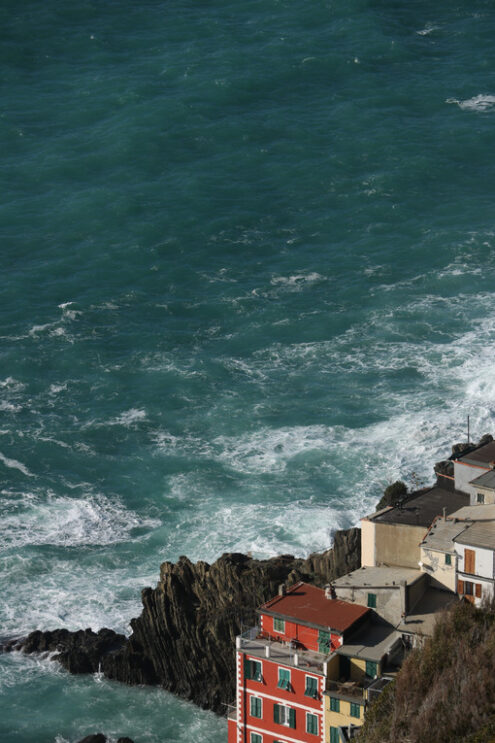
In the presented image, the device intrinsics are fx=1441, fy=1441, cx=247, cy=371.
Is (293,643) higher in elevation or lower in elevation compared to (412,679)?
lower

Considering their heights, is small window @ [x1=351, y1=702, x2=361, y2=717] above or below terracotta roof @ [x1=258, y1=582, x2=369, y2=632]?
below

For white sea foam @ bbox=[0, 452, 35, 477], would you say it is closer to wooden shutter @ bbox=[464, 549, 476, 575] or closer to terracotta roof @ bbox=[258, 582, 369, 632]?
terracotta roof @ bbox=[258, 582, 369, 632]

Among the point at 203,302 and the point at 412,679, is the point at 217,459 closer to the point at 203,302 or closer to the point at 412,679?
the point at 203,302

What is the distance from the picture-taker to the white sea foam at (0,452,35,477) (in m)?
156

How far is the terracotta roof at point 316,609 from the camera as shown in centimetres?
9656

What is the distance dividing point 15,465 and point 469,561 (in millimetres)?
72005

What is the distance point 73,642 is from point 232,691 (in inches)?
649

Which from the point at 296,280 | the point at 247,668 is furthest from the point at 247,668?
the point at 296,280

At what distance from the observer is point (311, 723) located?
96.8 meters

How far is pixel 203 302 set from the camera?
185 meters

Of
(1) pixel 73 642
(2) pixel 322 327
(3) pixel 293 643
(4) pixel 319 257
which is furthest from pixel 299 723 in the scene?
(4) pixel 319 257

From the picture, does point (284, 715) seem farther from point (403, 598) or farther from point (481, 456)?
point (481, 456)

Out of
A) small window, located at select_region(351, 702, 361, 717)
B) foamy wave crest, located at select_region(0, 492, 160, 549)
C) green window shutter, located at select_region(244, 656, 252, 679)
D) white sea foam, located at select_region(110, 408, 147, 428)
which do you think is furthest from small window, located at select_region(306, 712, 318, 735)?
white sea foam, located at select_region(110, 408, 147, 428)

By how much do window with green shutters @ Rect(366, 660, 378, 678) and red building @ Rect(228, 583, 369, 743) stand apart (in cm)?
245
